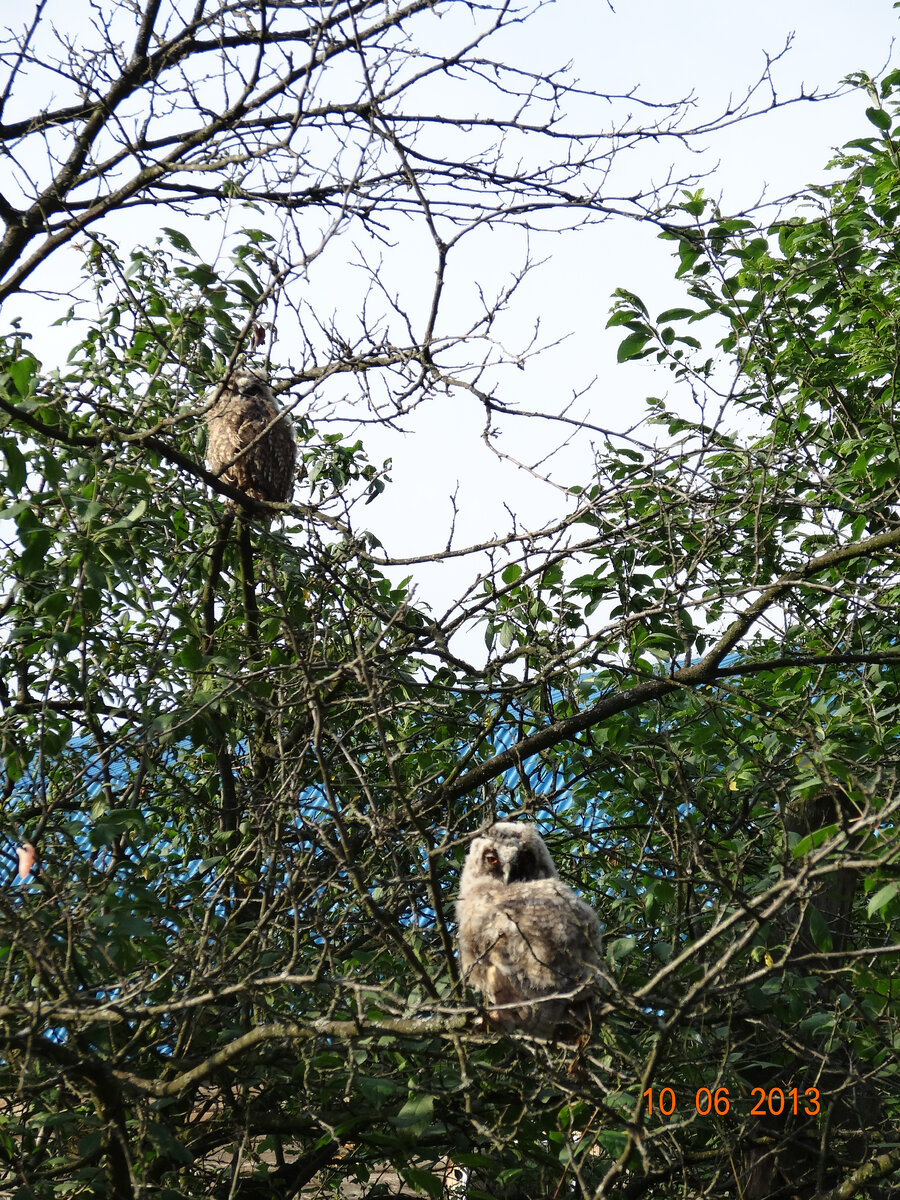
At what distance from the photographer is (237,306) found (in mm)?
4016

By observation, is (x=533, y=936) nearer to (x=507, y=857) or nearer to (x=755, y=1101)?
(x=507, y=857)

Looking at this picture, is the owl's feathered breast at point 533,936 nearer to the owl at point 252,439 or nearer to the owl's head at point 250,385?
the owl at point 252,439

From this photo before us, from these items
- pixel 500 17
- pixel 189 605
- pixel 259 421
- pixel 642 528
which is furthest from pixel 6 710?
pixel 500 17

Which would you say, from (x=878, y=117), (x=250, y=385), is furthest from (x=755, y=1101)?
(x=878, y=117)

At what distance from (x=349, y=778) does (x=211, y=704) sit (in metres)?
1.22

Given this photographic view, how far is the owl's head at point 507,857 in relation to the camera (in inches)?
130

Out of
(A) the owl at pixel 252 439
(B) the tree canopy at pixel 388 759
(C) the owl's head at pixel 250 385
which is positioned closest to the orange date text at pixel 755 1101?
(B) the tree canopy at pixel 388 759

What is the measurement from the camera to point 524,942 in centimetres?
298

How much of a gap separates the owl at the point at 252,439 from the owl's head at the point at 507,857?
1533mm

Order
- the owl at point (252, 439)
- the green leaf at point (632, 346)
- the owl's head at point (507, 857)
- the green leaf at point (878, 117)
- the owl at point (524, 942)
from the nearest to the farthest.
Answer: the owl at point (524, 942) → the owl's head at point (507, 857) → the owl at point (252, 439) → the green leaf at point (632, 346) → the green leaf at point (878, 117)

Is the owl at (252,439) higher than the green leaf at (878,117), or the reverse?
the green leaf at (878,117)

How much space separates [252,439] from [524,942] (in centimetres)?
207

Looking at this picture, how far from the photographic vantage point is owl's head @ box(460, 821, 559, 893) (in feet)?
10.8

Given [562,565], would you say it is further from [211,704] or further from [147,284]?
[147,284]
